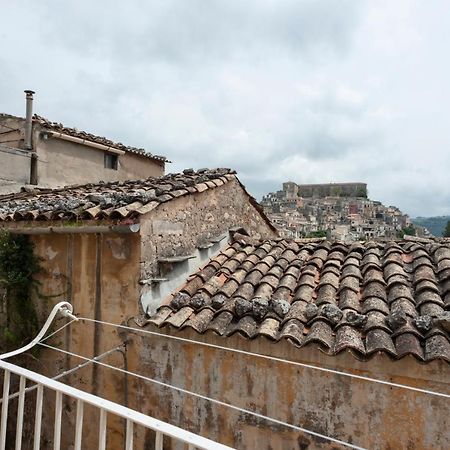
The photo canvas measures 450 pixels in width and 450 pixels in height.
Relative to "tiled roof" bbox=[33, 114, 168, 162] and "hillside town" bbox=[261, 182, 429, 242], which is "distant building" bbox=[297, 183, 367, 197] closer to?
"hillside town" bbox=[261, 182, 429, 242]

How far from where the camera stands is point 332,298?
16.8 feet

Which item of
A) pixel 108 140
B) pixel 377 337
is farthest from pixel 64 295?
pixel 108 140

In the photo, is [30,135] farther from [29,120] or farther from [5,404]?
[5,404]

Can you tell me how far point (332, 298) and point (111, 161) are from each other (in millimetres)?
13391

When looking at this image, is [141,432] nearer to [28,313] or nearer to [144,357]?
[144,357]

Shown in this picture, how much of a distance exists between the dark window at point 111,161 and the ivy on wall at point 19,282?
395 inches

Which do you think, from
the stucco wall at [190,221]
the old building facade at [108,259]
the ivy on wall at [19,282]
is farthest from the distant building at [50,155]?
the stucco wall at [190,221]

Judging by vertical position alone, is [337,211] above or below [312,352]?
above

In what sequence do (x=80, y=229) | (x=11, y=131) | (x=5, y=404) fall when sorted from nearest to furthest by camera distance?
(x=5, y=404), (x=80, y=229), (x=11, y=131)

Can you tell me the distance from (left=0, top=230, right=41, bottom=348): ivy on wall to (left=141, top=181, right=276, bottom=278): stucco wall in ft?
7.59

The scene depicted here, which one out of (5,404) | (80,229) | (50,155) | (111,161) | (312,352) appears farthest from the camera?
(111,161)

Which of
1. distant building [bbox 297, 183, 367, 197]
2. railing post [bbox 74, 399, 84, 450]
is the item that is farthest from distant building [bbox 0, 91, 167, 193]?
distant building [bbox 297, 183, 367, 197]

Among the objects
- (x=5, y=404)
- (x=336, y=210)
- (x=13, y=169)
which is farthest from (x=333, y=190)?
(x=5, y=404)

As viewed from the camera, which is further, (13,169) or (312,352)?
(13,169)
